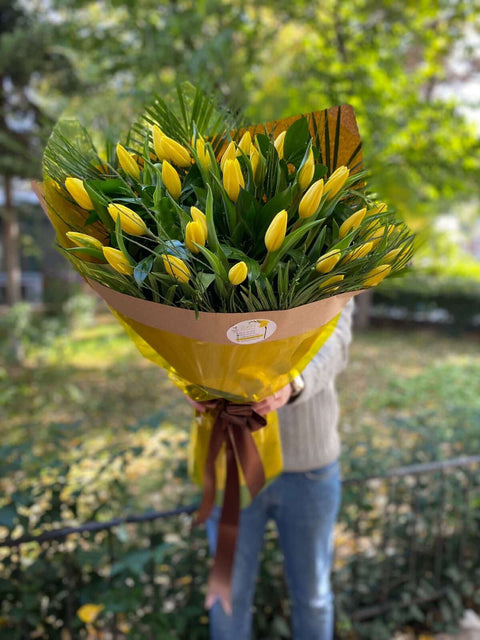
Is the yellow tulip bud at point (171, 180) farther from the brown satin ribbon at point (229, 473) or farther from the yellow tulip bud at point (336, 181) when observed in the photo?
the brown satin ribbon at point (229, 473)

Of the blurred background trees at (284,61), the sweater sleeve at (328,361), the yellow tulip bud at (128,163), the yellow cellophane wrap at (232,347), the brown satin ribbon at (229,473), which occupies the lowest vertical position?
the brown satin ribbon at (229,473)

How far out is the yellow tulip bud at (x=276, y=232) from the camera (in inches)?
31.3

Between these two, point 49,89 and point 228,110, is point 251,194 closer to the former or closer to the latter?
point 228,110

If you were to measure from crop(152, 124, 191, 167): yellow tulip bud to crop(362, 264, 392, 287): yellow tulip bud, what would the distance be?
408mm

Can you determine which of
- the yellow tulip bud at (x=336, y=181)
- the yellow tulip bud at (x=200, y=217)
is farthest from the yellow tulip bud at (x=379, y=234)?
the yellow tulip bud at (x=200, y=217)

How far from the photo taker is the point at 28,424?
508cm

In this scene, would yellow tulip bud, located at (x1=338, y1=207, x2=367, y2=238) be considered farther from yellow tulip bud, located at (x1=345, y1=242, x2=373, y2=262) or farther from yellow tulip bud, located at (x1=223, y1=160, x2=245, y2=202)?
yellow tulip bud, located at (x1=223, y1=160, x2=245, y2=202)

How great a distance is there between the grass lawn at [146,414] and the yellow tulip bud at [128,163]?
117cm

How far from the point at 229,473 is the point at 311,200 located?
809 millimetres

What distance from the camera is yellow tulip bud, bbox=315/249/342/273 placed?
822mm

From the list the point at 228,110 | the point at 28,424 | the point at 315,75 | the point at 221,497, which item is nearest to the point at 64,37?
the point at 315,75

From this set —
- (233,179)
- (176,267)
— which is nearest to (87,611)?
(176,267)

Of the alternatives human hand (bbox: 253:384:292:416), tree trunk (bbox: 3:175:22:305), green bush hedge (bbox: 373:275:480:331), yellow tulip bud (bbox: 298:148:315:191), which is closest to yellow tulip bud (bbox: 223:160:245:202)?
yellow tulip bud (bbox: 298:148:315:191)

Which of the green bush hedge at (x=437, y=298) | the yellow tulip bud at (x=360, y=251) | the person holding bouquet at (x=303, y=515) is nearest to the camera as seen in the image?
the yellow tulip bud at (x=360, y=251)
